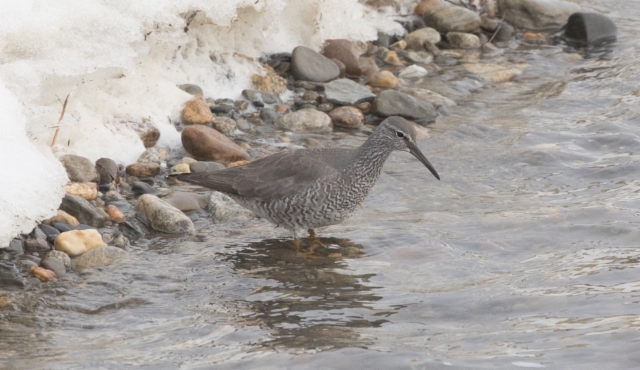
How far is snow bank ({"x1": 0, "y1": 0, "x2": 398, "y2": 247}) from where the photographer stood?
6586 millimetres

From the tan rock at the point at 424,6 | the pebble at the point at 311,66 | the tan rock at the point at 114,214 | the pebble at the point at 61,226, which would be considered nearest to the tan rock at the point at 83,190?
the tan rock at the point at 114,214

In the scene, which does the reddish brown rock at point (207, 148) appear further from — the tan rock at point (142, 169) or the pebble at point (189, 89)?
the pebble at point (189, 89)

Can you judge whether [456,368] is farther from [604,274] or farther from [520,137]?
[520,137]

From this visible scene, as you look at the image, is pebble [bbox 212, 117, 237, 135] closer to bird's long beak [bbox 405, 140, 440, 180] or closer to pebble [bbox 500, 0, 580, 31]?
bird's long beak [bbox 405, 140, 440, 180]

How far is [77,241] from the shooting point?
6.61 metres

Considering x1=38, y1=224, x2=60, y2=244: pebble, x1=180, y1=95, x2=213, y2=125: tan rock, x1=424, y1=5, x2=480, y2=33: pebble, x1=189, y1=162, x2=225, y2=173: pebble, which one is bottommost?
x1=38, y1=224, x2=60, y2=244: pebble

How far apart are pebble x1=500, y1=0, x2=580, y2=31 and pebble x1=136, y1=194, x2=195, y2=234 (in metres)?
8.10

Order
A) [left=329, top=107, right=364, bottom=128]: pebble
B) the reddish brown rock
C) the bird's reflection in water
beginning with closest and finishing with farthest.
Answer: the bird's reflection in water
the reddish brown rock
[left=329, top=107, right=364, bottom=128]: pebble

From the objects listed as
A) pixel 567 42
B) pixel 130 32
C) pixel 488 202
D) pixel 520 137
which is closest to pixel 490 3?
pixel 567 42

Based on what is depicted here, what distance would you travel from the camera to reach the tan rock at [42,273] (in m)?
6.15

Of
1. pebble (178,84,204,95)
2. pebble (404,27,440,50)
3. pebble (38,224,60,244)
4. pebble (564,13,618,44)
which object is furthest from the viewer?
pebble (564,13,618,44)

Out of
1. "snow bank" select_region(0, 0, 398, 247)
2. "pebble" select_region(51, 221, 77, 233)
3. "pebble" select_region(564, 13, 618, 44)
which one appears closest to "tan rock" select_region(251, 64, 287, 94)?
→ "snow bank" select_region(0, 0, 398, 247)

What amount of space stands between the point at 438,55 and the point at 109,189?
623 cm

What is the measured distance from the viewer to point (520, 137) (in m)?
Result: 9.72
